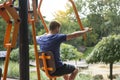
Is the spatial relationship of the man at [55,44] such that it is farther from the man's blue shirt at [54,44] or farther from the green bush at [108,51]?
the green bush at [108,51]

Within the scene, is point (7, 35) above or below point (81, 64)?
above

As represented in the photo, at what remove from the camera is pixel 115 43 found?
21.3 ft

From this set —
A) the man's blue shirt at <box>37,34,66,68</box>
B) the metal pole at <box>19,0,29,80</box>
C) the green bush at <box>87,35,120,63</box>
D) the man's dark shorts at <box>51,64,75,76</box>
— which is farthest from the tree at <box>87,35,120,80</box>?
the metal pole at <box>19,0,29,80</box>

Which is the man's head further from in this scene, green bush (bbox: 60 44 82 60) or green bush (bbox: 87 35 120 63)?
green bush (bbox: 60 44 82 60)

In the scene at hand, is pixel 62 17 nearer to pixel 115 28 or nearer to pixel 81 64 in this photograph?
pixel 115 28

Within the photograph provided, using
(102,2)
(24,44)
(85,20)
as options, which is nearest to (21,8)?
(24,44)

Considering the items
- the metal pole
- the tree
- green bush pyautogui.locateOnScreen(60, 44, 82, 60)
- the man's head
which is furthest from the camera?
green bush pyautogui.locateOnScreen(60, 44, 82, 60)

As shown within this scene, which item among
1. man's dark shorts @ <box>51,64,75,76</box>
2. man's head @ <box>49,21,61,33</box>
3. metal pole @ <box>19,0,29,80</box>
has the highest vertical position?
man's head @ <box>49,21,61,33</box>

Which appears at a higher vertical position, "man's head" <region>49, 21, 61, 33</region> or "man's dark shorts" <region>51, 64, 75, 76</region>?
"man's head" <region>49, 21, 61, 33</region>

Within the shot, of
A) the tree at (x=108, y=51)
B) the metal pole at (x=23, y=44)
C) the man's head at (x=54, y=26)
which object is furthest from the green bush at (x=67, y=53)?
the metal pole at (x=23, y=44)

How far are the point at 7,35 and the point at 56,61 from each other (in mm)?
737

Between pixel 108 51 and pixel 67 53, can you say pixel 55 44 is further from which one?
pixel 67 53

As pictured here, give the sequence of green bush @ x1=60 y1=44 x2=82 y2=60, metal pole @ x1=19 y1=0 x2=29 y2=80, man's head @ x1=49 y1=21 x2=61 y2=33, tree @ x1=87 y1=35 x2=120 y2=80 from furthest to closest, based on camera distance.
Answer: green bush @ x1=60 y1=44 x2=82 y2=60
tree @ x1=87 y1=35 x2=120 y2=80
man's head @ x1=49 y1=21 x2=61 y2=33
metal pole @ x1=19 y1=0 x2=29 y2=80

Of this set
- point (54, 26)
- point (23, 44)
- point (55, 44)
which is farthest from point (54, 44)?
point (23, 44)
